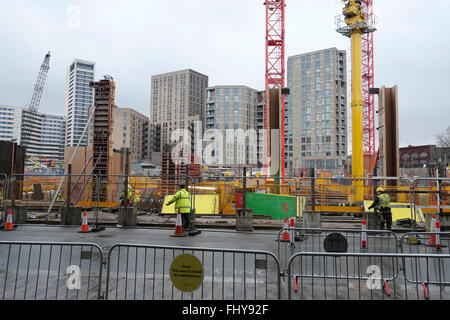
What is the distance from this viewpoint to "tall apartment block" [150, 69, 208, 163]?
15600 centimetres

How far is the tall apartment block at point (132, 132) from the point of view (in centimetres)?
13862

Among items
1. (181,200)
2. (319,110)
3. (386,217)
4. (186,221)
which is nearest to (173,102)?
(319,110)

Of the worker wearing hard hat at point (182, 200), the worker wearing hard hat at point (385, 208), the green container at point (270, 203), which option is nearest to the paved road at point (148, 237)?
the worker wearing hard hat at point (182, 200)

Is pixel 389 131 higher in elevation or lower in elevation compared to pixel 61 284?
higher

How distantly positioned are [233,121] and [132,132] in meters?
49.1

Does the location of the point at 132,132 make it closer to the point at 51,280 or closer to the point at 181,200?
the point at 181,200

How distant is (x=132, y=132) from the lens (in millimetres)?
146125

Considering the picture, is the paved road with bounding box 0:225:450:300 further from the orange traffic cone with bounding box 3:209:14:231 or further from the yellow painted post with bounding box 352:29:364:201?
the yellow painted post with bounding box 352:29:364:201

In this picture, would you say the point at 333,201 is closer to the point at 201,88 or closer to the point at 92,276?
the point at 92,276

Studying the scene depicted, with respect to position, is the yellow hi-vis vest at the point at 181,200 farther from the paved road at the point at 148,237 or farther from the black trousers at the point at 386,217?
the black trousers at the point at 386,217

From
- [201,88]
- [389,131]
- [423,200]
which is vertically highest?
[201,88]

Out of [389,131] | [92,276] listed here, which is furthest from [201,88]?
[92,276]
